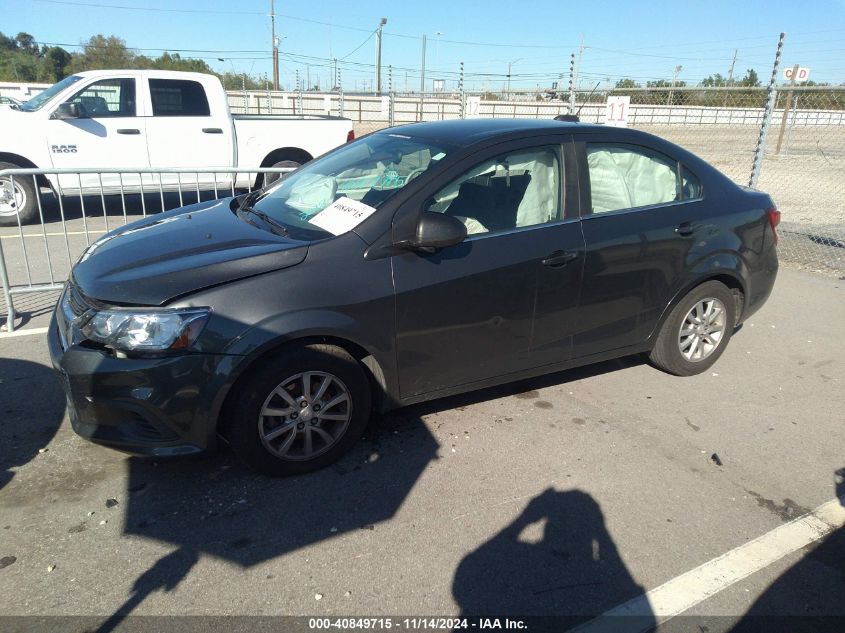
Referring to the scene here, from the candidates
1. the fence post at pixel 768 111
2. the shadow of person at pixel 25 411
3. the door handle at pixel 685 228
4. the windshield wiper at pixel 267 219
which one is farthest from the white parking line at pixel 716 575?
the fence post at pixel 768 111

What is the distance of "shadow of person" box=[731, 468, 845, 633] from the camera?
7.78 feet

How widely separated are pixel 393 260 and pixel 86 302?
1.51 metres

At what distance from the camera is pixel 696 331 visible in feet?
14.5

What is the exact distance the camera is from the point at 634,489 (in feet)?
10.4

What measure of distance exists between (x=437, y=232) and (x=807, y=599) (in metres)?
2.27

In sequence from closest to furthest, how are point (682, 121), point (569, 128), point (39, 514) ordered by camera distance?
1. point (39, 514)
2. point (569, 128)
3. point (682, 121)

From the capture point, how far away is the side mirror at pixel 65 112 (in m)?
8.68

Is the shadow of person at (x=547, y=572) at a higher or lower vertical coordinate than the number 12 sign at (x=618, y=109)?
lower

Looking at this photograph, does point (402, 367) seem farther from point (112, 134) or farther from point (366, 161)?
point (112, 134)

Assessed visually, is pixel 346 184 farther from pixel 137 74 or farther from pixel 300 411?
pixel 137 74

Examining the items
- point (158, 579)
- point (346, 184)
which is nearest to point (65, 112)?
point (346, 184)

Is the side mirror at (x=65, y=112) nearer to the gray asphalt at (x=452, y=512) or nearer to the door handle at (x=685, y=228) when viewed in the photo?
the gray asphalt at (x=452, y=512)

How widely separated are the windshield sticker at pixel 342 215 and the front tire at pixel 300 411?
65 centimetres

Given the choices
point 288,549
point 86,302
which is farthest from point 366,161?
point 288,549
